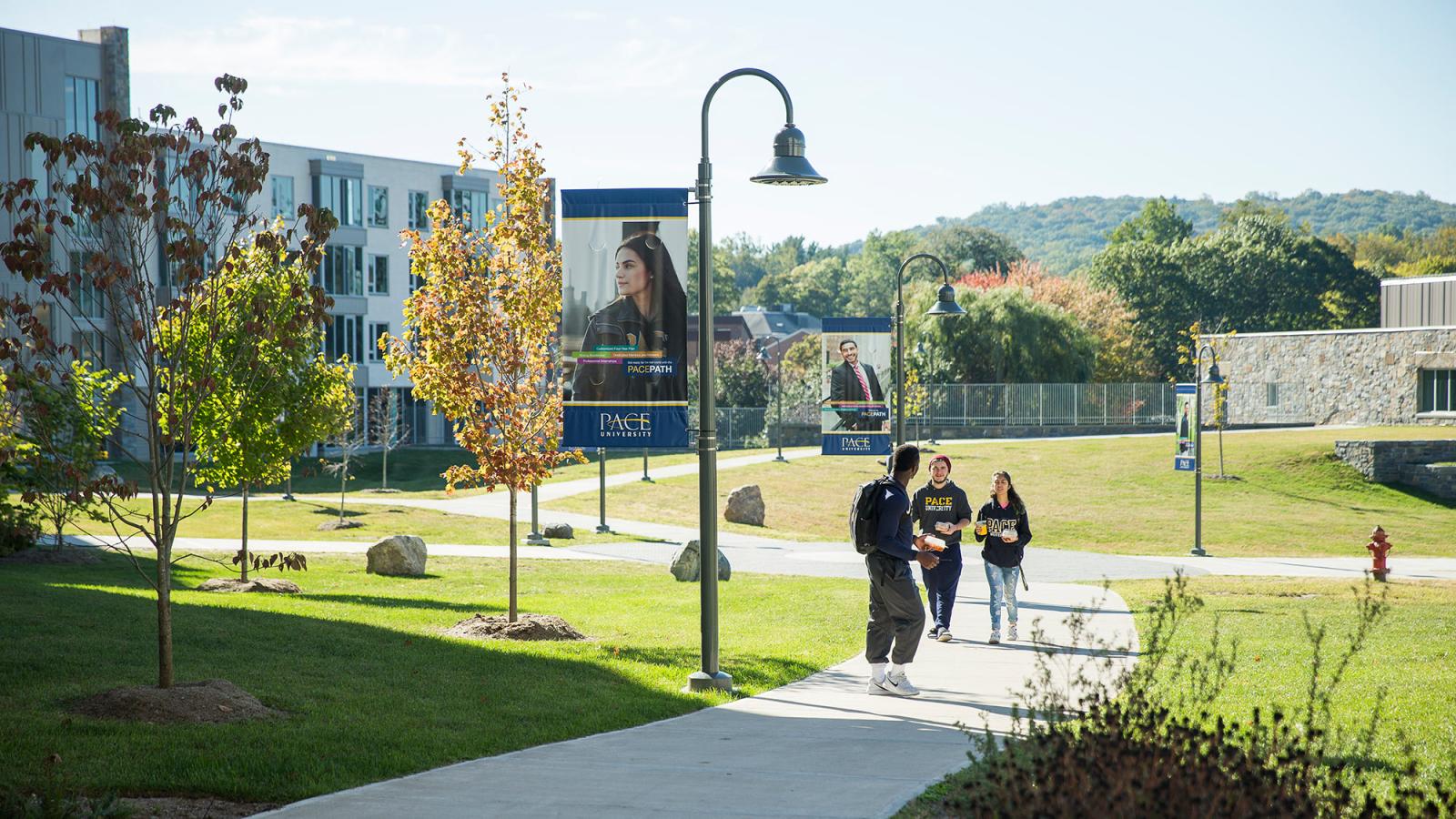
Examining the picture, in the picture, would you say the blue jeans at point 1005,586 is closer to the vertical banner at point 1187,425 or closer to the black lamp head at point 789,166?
the black lamp head at point 789,166

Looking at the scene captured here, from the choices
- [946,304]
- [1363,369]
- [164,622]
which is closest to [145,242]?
[164,622]

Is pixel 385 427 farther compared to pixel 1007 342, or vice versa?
pixel 1007 342

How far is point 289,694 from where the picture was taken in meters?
9.67

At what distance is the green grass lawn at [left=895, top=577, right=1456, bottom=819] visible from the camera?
8547 millimetres

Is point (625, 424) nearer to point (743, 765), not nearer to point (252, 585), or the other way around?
point (743, 765)

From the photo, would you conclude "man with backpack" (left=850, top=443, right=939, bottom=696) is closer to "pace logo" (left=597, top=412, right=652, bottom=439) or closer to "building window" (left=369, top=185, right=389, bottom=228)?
"pace logo" (left=597, top=412, right=652, bottom=439)

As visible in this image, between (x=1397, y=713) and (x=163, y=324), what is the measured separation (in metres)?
15.5

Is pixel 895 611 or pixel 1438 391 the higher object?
pixel 1438 391

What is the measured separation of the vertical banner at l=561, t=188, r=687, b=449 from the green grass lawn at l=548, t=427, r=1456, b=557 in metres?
20.8

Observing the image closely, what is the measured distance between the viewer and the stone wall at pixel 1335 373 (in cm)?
5000

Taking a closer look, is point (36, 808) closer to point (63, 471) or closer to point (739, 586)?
point (63, 471)

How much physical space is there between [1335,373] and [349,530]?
41.6m

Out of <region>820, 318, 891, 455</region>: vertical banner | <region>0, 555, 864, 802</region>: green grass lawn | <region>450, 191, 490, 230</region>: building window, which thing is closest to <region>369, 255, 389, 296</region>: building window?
<region>450, 191, 490, 230</region>: building window

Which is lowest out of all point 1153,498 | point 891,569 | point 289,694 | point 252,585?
point 1153,498
